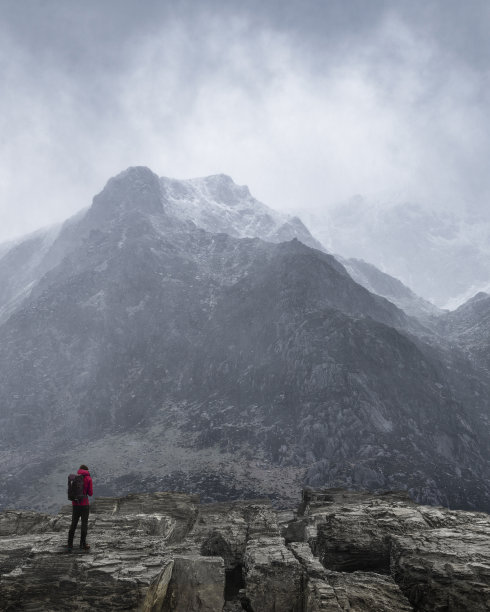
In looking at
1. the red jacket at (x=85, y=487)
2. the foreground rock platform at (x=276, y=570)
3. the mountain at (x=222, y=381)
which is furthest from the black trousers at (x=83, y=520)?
the mountain at (x=222, y=381)

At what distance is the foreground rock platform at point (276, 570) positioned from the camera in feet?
33.2

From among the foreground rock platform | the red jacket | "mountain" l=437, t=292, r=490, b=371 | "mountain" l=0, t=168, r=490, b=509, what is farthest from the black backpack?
"mountain" l=437, t=292, r=490, b=371

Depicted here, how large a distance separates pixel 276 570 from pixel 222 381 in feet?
321

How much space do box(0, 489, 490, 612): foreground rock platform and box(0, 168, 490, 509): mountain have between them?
55.4 metres

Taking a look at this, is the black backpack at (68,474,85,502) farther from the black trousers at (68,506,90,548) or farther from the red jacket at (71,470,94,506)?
the black trousers at (68,506,90,548)

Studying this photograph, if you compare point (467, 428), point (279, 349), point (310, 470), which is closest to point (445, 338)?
point (467, 428)

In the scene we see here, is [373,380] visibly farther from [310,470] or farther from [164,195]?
[164,195]

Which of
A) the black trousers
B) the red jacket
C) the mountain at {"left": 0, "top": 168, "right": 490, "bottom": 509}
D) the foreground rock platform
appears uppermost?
the mountain at {"left": 0, "top": 168, "right": 490, "bottom": 509}

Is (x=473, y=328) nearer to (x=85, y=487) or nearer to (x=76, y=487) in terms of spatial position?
(x=85, y=487)

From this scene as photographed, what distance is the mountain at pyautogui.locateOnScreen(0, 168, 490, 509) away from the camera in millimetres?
75000

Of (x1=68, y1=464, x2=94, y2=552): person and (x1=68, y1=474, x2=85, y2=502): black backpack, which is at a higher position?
(x1=68, y1=474, x2=85, y2=502): black backpack

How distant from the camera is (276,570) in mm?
13078

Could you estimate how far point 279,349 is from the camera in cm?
10756

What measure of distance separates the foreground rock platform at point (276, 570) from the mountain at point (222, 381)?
2183 inches
